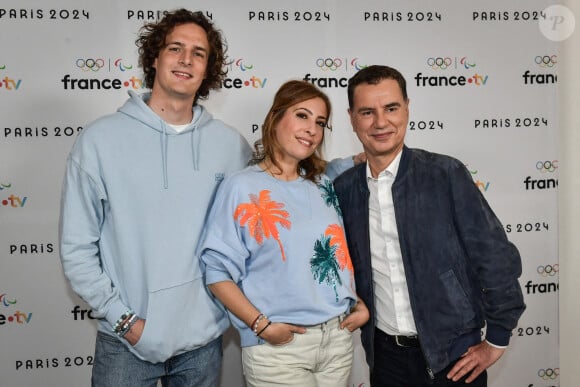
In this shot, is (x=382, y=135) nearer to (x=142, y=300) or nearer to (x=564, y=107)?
(x=142, y=300)

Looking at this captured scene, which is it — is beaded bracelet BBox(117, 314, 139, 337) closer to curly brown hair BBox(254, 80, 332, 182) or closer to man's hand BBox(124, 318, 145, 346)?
man's hand BBox(124, 318, 145, 346)

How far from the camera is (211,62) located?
183cm

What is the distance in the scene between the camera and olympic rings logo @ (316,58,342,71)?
8.13 feet

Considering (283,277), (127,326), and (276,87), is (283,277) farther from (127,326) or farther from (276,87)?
(276,87)

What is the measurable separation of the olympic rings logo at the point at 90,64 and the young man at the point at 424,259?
51.1 inches

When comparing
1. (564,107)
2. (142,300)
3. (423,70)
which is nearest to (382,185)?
(142,300)

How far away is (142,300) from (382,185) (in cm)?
88

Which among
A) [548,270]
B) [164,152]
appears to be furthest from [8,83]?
[548,270]

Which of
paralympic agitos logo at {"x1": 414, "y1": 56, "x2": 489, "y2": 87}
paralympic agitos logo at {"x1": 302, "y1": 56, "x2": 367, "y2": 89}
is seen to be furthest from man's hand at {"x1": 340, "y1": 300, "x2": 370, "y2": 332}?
paralympic agitos logo at {"x1": 414, "y1": 56, "x2": 489, "y2": 87}

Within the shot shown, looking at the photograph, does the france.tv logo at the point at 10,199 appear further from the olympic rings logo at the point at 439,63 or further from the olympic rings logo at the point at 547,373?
the olympic rings logo at the point at 547,373

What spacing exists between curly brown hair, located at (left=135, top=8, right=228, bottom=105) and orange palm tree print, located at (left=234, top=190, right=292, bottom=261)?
0.51 meters

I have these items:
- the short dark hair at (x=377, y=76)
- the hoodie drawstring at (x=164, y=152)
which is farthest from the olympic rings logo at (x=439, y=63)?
the hoodie drawstring at (x=164, y=152)

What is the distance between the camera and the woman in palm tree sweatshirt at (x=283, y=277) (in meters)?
1.54

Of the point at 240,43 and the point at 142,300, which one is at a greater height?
the point at 240,43
